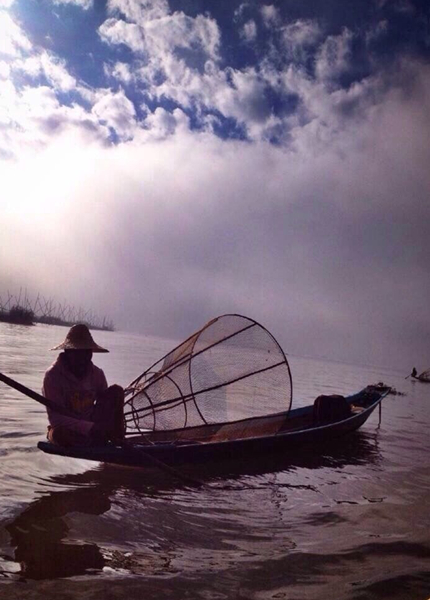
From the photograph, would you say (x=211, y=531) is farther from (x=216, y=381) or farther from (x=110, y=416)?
(x=216, y=381)

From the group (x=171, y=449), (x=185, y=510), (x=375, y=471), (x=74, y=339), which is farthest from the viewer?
(x=375, y=471)

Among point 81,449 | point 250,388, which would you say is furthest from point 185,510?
point 250,388

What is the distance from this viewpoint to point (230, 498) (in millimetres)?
5000

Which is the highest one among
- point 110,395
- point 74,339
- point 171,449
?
point 74,339

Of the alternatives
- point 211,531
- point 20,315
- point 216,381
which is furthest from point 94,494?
point 20,315

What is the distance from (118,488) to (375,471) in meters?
4.51

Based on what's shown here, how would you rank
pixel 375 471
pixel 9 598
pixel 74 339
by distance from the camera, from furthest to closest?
pixel 375 471 < pixel 74 339 < pixel 9 598

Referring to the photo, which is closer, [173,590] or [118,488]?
[173,590]

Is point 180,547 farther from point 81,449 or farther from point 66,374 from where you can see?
point 66,374

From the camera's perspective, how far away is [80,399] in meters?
5.06

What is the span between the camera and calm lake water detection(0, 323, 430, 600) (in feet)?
9.59

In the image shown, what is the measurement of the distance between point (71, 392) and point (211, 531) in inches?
90.7

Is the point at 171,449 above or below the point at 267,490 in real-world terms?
above

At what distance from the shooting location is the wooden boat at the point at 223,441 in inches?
192
